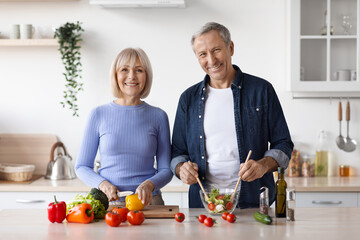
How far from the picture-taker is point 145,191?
7.30 feet

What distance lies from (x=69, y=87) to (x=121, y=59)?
65.1 inches

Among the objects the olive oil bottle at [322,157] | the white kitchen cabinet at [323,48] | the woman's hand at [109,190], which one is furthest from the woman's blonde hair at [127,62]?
the olive oil bottle at [322,157]

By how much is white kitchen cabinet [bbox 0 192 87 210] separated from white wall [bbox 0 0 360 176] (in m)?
0.62

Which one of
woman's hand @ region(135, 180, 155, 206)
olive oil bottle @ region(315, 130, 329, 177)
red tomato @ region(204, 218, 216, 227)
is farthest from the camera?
olive oil bottle @ region(315, 130, 329, 177)

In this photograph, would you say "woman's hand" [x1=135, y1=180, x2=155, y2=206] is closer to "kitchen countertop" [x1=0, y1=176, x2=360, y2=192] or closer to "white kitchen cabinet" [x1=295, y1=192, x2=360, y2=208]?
"kitchen countertop" [x1=0, y1=176, x2=360, y2=192]

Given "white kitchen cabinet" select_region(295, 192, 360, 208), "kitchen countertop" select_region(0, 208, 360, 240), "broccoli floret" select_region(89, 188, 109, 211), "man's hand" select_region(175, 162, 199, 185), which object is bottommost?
"white kitchen cabinet" select_region(295, 192, 360, 208)

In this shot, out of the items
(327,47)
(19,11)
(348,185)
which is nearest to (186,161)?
(348,185)

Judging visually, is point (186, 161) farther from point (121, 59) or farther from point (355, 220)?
point (355, 220)

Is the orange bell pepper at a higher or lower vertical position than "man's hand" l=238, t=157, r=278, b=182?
lower

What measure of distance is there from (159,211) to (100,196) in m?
Answer: 0.26

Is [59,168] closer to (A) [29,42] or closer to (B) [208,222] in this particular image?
(A) [29,42]

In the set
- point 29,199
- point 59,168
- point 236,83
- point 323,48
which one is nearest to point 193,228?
point 236,83

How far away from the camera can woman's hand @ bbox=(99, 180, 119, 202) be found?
2.24m

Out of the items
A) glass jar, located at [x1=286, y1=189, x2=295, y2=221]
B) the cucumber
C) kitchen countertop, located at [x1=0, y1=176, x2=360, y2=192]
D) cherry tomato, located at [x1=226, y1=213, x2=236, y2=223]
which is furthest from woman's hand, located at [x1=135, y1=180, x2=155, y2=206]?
kitchen countertop, located at [x1=0, y1=176, x2=360, y2=192]
